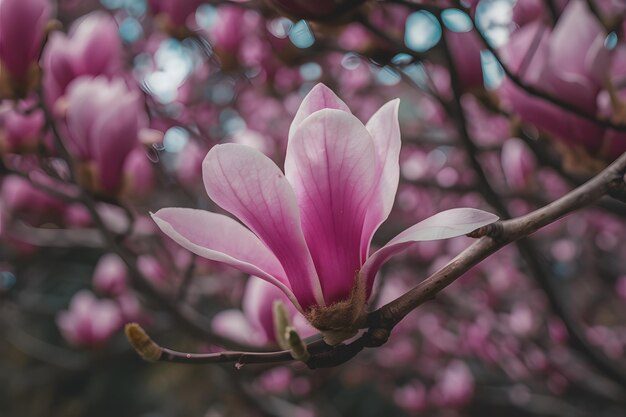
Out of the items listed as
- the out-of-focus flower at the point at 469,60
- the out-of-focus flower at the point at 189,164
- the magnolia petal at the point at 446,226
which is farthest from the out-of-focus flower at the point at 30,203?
the magnolia petal at the point at 446,226

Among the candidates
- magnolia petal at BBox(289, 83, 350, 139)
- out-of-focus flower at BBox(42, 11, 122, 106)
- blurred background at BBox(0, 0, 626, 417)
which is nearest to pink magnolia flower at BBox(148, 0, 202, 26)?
blurred background at BBox(0, 0, 626, 417)

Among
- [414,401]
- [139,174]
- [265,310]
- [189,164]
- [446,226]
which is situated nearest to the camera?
[446,226]

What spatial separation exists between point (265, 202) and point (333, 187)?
0.05m

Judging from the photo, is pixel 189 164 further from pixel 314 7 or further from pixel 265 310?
pixel 314 7

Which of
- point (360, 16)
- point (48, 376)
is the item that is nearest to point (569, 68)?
point (360, 16)

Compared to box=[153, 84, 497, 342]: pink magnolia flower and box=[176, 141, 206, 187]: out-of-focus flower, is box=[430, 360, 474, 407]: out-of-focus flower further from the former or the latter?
box=[153, 84, 497, 342]: pink magnolia flower

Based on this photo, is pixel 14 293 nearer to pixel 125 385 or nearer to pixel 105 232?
pixel 105 232

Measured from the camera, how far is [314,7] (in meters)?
0.58

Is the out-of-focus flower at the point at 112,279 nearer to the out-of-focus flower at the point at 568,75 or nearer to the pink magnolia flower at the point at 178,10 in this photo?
the pink magnolia flower at the point at 178,10

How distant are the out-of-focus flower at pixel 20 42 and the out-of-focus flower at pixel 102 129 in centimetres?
6

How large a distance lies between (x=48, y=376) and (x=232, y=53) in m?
2.48

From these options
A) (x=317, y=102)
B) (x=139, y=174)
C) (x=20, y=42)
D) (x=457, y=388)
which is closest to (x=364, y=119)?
(x=457, y=388)

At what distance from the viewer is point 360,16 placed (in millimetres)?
672

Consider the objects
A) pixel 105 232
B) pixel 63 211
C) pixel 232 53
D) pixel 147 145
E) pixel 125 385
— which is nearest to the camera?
pixel 105 232
